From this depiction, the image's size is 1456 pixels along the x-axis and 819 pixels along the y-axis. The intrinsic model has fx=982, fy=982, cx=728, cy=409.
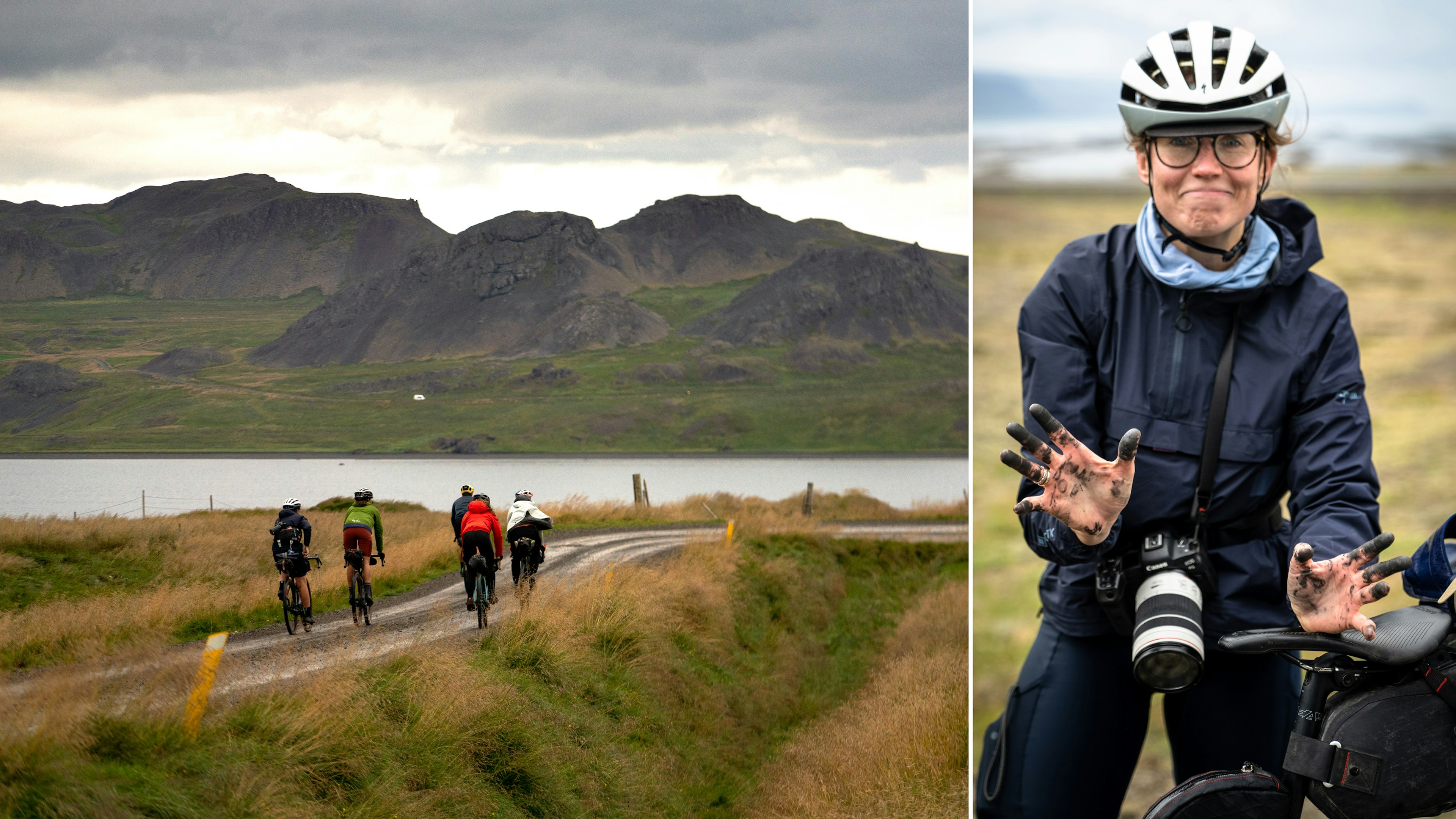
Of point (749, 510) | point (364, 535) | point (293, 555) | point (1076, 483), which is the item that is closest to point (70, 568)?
point (293, 555)

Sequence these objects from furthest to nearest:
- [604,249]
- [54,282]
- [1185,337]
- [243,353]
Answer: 1. [604,249]
2. [243,353]
3. [54,282]
4. [1185,337]

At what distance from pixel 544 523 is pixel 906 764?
3950 mm

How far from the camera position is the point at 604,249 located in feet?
51.1

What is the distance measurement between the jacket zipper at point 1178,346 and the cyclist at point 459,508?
21.2 ft

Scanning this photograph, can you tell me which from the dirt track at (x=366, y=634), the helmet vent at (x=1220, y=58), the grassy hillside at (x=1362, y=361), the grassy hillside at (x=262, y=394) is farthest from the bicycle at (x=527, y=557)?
the helmet vent at (x=1220, y=58)

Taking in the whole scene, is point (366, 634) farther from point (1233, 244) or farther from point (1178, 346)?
point (1233, 244)

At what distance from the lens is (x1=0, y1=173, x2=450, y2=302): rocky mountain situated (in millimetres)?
6844

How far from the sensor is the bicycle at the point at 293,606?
6.61 m

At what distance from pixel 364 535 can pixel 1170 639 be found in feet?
20.3

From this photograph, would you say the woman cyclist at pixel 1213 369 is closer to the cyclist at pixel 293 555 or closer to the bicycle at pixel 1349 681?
the bicycle at pixel 1349 681

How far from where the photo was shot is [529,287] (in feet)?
40.6

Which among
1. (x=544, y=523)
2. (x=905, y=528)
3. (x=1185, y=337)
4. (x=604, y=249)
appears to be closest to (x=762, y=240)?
(x=905, y=528)

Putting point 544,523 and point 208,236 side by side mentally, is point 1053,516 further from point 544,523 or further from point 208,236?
point 208,236

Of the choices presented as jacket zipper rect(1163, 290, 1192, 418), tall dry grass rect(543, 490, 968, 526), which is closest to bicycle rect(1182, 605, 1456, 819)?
jacket zipper rect(1163, 290, 1192, 418)
